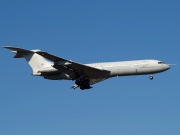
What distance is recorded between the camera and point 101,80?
6259 centimetres

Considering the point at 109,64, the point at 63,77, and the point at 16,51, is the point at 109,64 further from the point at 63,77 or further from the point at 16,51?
the point at 16,51

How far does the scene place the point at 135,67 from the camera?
5600 centimetres

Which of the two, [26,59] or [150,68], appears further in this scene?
[26,59]

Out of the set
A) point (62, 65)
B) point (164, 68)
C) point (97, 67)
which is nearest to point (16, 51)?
point (62, 65)

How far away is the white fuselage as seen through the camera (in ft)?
184

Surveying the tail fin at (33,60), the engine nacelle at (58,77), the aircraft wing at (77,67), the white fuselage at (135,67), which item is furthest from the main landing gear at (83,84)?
the tail fin at (33,60)

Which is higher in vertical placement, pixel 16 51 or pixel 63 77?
pixel 16 51

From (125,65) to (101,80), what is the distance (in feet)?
24.5

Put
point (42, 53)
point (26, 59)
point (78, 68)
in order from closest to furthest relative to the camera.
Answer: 1. point (42, 53)
2. point (78, 68)
3. point (26, 59)

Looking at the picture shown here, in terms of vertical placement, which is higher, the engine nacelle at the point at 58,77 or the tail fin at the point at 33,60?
the tail fin at the point at 33,60

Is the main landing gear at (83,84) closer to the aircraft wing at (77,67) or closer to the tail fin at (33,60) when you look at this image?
the aircraft wing at (77,67)

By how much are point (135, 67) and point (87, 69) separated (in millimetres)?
6573

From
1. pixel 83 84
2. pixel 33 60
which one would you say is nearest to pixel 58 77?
pixel 83 84

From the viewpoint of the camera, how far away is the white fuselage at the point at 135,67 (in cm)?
5603
